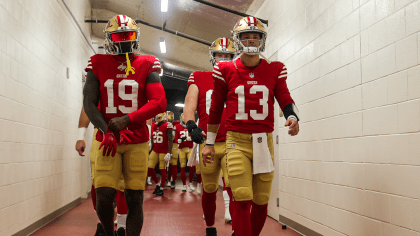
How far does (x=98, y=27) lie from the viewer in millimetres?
8969

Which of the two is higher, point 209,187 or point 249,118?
point 249,118

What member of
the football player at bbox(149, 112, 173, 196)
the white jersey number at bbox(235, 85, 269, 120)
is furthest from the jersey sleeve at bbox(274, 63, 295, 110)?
the football player at bbox(149, 112, 173, 196)

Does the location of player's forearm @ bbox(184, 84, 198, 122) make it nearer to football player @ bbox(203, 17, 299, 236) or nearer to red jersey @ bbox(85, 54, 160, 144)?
football player @ bbox(203, 17, 299, 236)

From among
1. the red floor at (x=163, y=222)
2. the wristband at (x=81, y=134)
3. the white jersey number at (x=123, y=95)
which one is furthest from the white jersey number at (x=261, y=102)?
the red floor at (x=163, y=222)

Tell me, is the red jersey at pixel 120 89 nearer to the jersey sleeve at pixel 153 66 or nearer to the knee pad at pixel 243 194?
the jersey sleeve at pixel 153 66

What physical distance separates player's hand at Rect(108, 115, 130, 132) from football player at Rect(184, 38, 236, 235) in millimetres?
632

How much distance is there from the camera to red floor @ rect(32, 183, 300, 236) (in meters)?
4.43

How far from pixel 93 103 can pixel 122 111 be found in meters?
0.20

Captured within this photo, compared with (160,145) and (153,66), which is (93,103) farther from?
(160,145)

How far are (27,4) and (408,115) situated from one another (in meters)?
4.01

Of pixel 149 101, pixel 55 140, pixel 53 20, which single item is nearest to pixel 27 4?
pixel 53 20

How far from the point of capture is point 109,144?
245cm

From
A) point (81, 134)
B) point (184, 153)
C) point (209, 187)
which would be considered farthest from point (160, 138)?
point (81, 134)

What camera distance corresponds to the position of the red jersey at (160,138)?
8.99m
